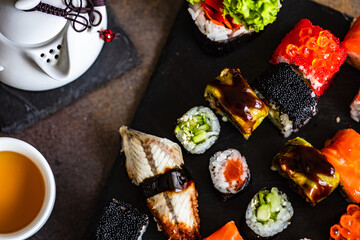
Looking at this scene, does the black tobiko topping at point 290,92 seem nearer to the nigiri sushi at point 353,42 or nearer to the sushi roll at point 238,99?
the sushi roll at point 238,99

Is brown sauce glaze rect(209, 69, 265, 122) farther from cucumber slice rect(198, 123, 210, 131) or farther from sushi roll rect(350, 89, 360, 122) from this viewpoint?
sushi roll rect(350, 89, 360, 122)

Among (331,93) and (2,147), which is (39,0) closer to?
(2,147)

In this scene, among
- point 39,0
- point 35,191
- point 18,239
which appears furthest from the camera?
point 35,191

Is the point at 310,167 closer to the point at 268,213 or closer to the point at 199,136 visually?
the point at 268,213

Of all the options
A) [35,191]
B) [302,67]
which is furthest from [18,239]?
[302,67]

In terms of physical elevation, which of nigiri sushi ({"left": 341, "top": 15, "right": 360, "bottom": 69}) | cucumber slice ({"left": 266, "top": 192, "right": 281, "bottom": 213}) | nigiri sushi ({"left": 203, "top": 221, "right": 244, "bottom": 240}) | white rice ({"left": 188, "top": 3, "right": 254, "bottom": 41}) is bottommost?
nigiri sushi ({"left": 203, "top": 221, "right": 244, "bottom": 240})

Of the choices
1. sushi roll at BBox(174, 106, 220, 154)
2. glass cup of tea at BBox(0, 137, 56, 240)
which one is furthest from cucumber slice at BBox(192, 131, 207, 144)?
glass cup of tea at BBox(0, 137, 56, 240)
